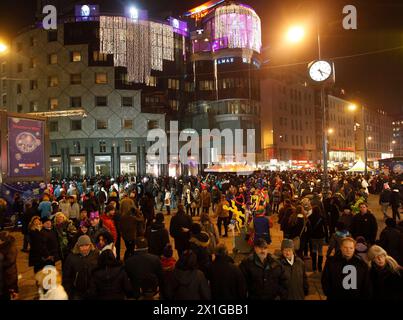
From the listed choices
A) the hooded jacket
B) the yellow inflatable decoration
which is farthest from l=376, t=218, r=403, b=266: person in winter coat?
the yellow inflatable decoration

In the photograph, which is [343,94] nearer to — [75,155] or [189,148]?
[189,148]

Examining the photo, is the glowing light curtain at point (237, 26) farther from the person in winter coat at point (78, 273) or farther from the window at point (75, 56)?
the person in winter coat at point (78, 273)

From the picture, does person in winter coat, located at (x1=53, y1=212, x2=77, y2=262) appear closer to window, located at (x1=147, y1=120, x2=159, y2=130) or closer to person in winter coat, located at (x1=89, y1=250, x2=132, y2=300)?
person in winter coat, located at (x1=89, y1=250, x2=132, y2=300)


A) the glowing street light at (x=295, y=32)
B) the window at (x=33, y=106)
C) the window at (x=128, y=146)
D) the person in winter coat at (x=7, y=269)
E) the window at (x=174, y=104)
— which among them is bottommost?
the person in winter coat at (x=7, y=269)

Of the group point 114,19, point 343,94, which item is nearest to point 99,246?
point 114,19

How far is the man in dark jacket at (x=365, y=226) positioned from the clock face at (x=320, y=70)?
19.5ft

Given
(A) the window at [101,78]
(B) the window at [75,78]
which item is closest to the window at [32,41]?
(B) the window at [75,78]

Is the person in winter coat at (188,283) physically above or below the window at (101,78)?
below

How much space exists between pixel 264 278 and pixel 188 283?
3.64 feet

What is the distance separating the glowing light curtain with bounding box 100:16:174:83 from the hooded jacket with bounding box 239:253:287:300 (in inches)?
1058

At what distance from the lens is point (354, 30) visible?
40.7ft

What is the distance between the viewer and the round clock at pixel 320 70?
1265cm

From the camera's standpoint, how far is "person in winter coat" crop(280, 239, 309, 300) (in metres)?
4.96
